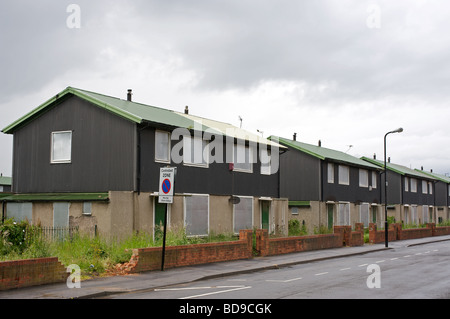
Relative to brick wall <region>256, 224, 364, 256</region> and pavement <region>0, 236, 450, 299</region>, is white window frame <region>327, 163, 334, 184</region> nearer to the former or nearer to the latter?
brick wall <region>256, 224, 364, 256</region>

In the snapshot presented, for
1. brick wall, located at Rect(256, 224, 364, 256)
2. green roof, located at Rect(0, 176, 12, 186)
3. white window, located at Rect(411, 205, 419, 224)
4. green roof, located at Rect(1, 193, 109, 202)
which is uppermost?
green roof, located at Rect(0, 176, 12, 186)

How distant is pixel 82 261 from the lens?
15875mm

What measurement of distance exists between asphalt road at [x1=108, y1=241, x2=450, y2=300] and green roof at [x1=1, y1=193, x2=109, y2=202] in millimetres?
7087

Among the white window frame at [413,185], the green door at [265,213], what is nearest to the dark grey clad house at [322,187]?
the green door at [265,213]

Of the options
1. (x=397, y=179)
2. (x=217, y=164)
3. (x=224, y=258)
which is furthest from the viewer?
(x=397, y=179)

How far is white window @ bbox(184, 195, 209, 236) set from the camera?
23422mm

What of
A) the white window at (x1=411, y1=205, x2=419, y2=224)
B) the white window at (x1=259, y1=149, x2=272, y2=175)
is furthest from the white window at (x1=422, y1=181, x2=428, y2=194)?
the white window at (x1=259, y1=149, x2=272, y2=175)

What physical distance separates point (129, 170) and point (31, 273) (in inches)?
327

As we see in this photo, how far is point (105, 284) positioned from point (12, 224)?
358cm

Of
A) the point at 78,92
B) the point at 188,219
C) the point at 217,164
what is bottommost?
the point at 188,219

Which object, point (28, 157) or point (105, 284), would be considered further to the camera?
point (28, 157)
